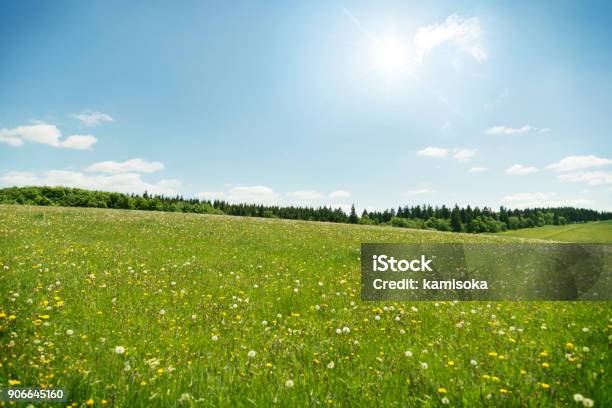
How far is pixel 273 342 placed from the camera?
5414mm

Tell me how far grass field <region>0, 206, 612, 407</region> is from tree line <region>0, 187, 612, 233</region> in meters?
121

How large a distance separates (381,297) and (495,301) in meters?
2.81

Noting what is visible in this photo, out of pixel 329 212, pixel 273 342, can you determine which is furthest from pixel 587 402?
pixel 329 212

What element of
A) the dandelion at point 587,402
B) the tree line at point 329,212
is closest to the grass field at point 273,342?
the dandelion at point 587,402

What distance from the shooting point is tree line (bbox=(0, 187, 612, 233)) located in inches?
4301

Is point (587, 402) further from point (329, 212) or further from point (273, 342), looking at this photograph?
point (329, 212)

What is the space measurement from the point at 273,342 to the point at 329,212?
159 meters

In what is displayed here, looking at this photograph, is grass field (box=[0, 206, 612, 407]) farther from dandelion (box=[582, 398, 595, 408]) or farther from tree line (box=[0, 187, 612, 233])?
tree line (box=[0, 187, 612, 233])

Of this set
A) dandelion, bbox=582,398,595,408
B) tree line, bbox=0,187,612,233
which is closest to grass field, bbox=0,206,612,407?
dandelion, bbox=582,398,595,408

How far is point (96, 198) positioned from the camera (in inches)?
4422

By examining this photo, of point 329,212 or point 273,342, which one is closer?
point 273,342

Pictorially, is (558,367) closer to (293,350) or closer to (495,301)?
(293,350)

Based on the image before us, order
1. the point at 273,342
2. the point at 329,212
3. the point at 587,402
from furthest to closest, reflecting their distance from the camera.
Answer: the point at 329,212 → the point at 273,342 → the point at 587,402

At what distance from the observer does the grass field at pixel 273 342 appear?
12.7 ft
